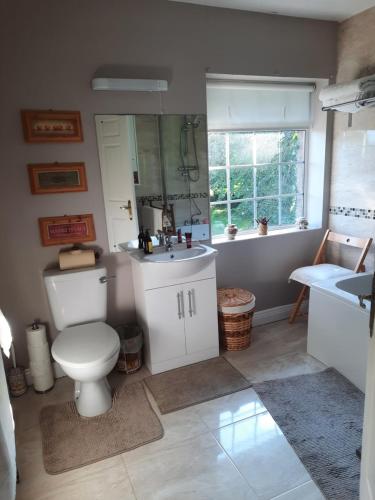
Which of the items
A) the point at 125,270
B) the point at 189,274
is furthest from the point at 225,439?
the point at 125,270

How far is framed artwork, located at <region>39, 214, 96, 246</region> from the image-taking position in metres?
2.29

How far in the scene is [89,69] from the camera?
2.22 metres

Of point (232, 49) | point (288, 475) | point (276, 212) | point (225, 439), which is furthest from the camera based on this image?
point (276, 212)

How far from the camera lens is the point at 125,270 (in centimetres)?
258

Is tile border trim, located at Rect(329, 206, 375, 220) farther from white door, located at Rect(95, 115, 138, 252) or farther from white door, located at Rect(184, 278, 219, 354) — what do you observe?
white door, located at Rect(95, 115, 138, 252)

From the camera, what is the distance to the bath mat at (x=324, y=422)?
1624 millimetres

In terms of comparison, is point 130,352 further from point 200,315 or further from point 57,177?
point 57,177

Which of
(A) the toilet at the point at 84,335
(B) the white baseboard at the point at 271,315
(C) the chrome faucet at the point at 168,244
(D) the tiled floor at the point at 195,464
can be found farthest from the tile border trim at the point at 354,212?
(A) the toilet at the point at 84,335

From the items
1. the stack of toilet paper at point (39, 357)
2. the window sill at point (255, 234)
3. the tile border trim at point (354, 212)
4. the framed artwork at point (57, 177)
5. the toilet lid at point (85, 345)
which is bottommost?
the stack of toilet paper at point (39, 357)

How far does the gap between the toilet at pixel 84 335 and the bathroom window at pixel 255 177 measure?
121 centimetres

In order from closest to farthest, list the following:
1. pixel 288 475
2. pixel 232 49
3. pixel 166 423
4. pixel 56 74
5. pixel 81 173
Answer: pixel 288 475
pixel 166 423
pixel 56 74
pixel 81 173
pixel 232 49

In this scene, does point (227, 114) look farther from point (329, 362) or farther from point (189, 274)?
point (329, 362)

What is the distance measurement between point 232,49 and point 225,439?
101 inches

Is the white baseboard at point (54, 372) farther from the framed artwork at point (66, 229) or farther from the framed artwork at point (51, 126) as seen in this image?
the framed artwork at point (51, 126)
